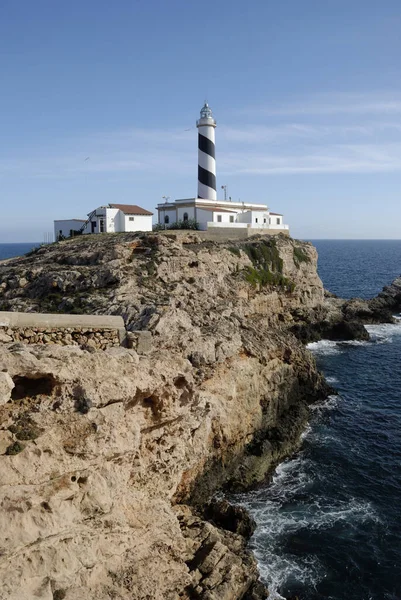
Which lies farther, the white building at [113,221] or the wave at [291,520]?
the white building at [113,221]

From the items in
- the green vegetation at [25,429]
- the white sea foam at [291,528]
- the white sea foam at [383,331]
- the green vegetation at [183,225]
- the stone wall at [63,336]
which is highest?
the green vegetation at [183,225]

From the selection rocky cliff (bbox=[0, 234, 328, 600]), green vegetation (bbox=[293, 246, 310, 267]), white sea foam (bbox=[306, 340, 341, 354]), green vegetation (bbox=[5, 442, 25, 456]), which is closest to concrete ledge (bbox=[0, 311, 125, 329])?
rocky cliff (bbox=[0, 234, 328, 600])

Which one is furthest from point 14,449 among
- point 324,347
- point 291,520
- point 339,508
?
point 324,347

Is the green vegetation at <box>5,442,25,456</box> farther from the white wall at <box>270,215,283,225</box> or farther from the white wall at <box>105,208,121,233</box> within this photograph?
the white wall at <box>270,215,283,225</box>

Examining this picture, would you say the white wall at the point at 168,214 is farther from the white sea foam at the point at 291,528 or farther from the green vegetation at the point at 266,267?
the white sea foam at the point at 291,528

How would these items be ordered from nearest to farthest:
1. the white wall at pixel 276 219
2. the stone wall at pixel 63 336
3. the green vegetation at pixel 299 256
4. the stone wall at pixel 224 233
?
1. the stone wall at pixel 63 336
2. the stone wall at pixel 224 233
3. the green vegetation at pixel 299 256
4. the white wall at pixel 276 219

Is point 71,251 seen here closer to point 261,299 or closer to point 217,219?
point 261,299

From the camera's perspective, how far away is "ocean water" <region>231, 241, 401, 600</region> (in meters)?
17.9

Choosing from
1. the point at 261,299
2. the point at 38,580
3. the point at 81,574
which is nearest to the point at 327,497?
the point at 81,574

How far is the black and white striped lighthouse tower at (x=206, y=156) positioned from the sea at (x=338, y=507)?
1254 inches

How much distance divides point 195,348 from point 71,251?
57.8ft

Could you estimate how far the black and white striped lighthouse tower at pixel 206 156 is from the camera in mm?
56438

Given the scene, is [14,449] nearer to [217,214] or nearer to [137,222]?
[137,222]

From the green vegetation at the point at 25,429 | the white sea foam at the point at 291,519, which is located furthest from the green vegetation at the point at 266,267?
the green vegetation at the point at 25,429
